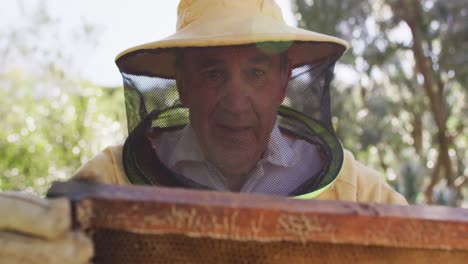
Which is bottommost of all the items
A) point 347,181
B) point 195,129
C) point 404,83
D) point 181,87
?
point 404,83

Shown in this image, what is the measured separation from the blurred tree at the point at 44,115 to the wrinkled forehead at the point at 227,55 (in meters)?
8.75

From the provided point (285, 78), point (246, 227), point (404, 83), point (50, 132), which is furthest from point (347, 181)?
point (404, 83)

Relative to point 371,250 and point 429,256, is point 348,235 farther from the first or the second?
point 429,256

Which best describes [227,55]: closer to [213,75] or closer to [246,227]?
[213,75]

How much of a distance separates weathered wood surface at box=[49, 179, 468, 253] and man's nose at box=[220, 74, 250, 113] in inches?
34.5

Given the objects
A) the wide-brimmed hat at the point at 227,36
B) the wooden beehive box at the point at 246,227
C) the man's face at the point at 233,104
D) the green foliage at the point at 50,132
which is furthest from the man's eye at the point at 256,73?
the green foliage at the point at 50,132

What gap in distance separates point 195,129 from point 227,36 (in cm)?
40

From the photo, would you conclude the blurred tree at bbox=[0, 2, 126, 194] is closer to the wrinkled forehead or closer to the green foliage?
the green foliage

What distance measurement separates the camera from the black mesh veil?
1.92 meters

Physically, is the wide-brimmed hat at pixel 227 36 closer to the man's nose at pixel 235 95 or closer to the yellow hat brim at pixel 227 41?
the yellow hat brim at pixel 227 41

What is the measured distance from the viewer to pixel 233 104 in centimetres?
187

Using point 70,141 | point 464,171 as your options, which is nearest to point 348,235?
point 70,141

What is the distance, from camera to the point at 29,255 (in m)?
0.90

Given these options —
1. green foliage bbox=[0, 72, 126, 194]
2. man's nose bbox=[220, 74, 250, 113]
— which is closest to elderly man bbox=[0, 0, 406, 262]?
man's nose bbox=[220, 74, 250, 113]
